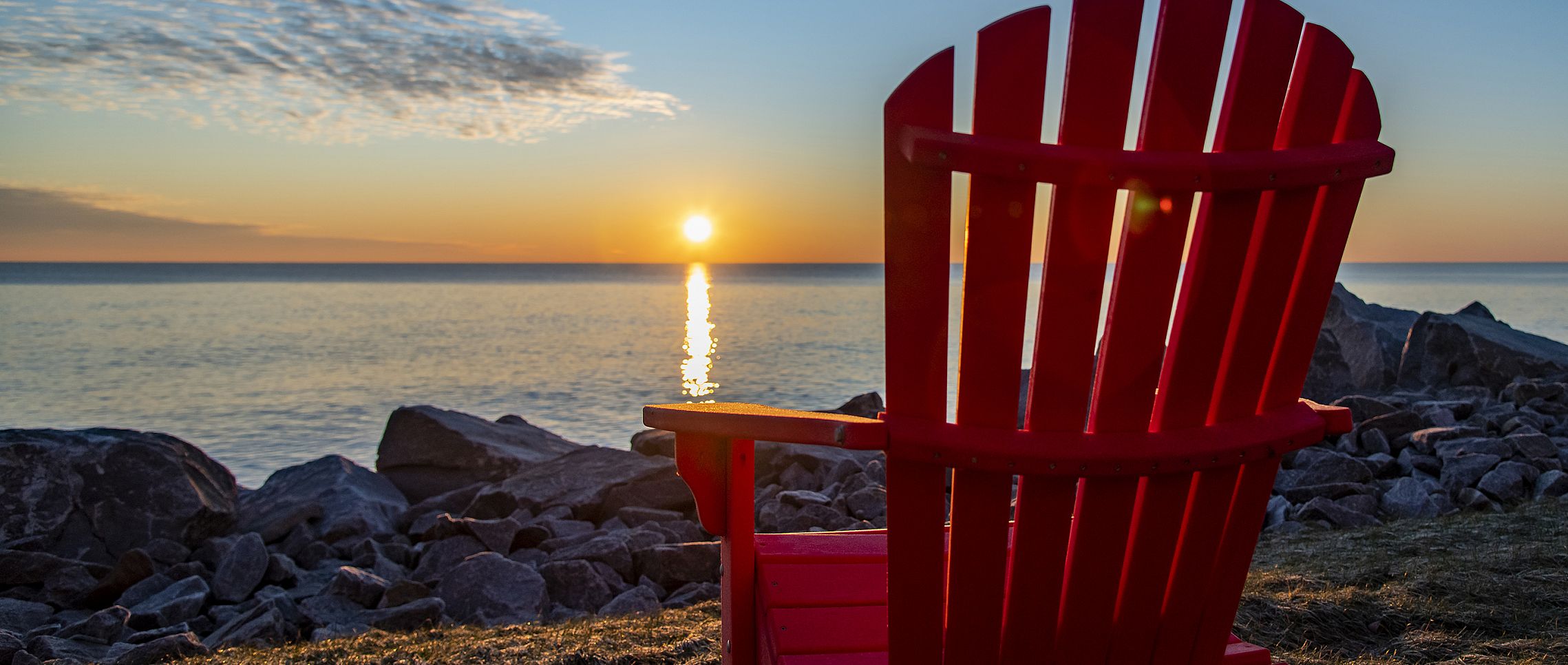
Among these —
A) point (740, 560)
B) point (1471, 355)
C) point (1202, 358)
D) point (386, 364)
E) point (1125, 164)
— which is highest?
point (1125, 164)

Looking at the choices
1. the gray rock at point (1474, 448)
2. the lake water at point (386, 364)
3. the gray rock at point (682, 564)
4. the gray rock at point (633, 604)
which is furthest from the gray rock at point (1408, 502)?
the lake water at point (386, 364)

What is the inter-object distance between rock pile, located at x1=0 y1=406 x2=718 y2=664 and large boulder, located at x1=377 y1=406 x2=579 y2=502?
0.7 inches

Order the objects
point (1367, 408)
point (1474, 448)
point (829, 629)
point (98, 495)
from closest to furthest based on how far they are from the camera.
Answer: point (829, 629) < point (1474, 448) < point (98, 495) < point (1367, 408)

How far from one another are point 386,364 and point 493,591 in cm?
1641

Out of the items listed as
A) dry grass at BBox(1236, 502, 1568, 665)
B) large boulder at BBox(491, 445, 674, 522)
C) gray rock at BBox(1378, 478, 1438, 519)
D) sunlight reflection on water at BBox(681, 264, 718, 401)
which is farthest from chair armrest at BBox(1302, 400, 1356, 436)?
sunlight reflection on water at BBox(681, 264, 718, 401)

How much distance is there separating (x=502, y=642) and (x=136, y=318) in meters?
34.9

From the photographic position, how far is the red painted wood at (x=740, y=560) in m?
2.14

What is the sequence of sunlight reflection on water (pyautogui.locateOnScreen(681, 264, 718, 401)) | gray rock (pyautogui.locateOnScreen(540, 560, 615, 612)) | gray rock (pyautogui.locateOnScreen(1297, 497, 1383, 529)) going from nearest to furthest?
gray rock (pyautogui.locateOnScreen(540, 560, 615, 612)), gray rock (pyautogui.locateOnScreen(1297, 497, 1383, 529)), sunlight reflection on water (pyautogui.locateOnScreen(681, 264, 718, 401))

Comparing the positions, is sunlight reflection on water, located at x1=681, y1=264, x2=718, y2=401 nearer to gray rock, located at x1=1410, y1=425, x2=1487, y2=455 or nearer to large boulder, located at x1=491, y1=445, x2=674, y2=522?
large boulder, located at x1=491, y1=445, x2=674, y2=522

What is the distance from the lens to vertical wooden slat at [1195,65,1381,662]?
154cm

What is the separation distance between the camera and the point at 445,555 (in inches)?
215

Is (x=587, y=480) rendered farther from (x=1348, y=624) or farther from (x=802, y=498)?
(x=1348, y=624)

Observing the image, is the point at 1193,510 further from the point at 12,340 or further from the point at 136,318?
the point at 136,318

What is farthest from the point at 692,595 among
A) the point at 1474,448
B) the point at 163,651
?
the point at 1474,448
